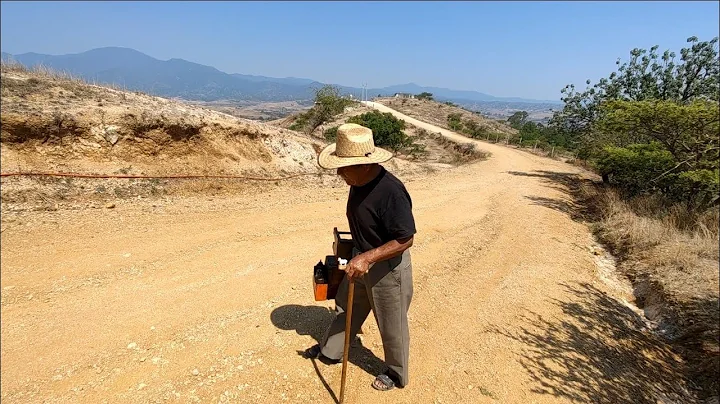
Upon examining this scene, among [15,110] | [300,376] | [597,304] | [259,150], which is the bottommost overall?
[597,304]

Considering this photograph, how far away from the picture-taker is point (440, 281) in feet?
18.2

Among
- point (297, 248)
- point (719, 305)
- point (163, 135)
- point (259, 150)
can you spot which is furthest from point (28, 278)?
point (719, 305)

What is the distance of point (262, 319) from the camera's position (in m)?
4.14

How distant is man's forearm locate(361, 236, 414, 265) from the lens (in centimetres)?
267

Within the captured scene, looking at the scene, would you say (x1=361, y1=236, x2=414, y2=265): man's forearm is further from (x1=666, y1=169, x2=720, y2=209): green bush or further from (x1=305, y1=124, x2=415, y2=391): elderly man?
(x1=666, y1=169, x2=720, y2=209): green bush

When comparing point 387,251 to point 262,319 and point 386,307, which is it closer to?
point 386,307

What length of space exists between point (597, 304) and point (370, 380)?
13.0 feet

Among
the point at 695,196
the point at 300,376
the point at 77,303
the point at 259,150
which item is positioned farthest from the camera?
the point at 259,150

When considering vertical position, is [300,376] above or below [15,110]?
below

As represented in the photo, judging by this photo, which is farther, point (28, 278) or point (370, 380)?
point (28, 278)

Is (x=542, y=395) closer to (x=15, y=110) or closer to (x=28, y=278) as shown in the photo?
(x=28, y=278)

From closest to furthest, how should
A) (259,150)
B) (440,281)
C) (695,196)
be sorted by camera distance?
(440,281) < (695,196) < (259,150)

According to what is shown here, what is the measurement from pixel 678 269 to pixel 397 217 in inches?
Answer: 252

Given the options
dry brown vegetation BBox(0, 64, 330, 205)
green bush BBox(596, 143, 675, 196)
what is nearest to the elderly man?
dry brown vegetation BBox(0, 64, 330, 205)
